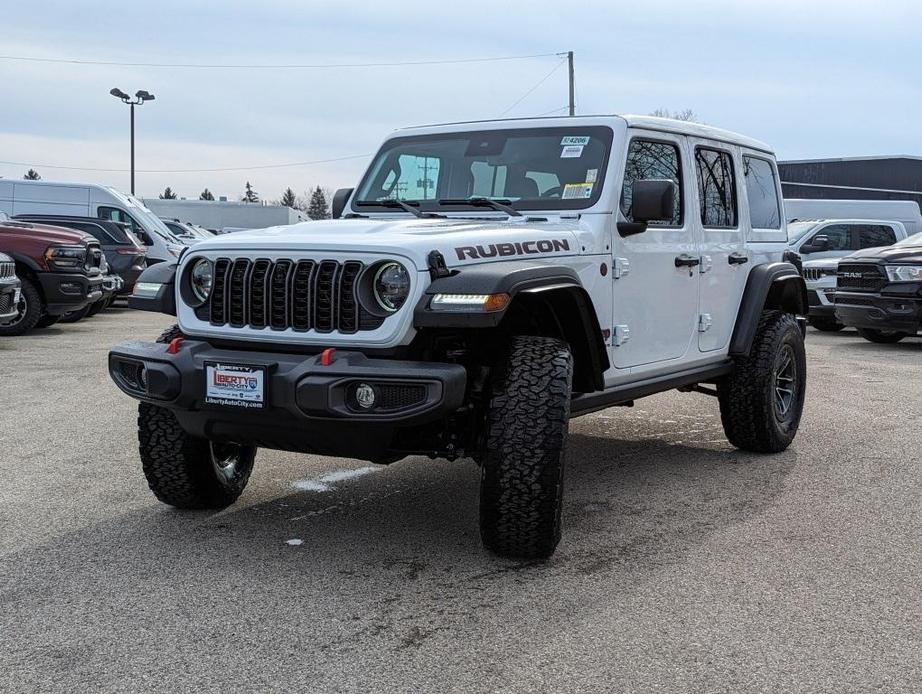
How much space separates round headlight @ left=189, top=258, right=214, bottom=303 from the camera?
15.9 feet

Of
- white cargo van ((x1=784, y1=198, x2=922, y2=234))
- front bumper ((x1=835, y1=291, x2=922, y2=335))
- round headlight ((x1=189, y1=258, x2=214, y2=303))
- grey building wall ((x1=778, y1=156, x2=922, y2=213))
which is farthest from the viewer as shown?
grey building wall ((x1=778, y1=156, x2=922, y2=213))

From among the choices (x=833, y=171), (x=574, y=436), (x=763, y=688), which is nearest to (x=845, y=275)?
(x=574, y=436)

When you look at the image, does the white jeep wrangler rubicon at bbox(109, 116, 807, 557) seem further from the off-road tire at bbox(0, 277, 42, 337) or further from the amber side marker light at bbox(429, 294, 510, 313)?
the off-road tire at bbox(0, 277, 42, 337)

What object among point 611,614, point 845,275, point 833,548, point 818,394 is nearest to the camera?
point 611,614

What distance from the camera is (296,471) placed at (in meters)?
6.27

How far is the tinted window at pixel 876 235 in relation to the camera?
18250 millimetres

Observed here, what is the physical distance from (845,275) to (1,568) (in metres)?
12.1

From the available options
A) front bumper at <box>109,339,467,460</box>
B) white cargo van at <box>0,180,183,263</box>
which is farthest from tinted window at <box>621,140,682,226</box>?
white cargo van at <box>0,180,183,263</box>

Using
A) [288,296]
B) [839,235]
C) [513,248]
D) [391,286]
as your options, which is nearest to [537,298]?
[513,248]

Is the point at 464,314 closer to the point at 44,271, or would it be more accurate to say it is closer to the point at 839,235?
the point at 44,271

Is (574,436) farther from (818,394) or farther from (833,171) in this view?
(833,171)

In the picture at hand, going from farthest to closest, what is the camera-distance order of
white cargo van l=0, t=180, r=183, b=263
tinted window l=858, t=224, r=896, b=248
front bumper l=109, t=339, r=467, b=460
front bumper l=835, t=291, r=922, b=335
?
1. white cargo van l=0, t=180, r=183, b=263
2. tinted window l=858, t=224, r=896, b=248
3. front bumper l=835, t=291, r=922, b=335
4. front bumper l=109, t=339, r=467, b=460

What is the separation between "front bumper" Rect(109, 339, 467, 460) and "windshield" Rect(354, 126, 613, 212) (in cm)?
161

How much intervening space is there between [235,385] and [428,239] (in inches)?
37.9
